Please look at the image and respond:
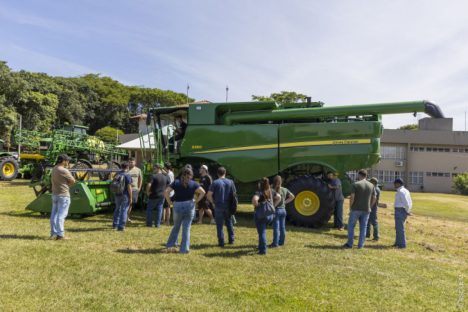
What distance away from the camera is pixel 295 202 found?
413 inches

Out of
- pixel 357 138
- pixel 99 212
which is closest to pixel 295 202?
pixel 357 138

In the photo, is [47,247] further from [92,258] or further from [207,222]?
[207,222]

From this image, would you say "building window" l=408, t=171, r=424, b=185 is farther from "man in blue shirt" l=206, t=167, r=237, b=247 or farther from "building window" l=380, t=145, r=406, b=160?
"man in blue shirt" l=206, t=167, r=237, b=247

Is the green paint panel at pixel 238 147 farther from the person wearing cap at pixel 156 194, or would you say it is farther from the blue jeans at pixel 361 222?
the blue jeans at pixel 361 222

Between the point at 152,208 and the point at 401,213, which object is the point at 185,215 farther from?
the point at 401,213

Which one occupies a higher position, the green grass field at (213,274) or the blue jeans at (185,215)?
the blue jeans at (185,215)

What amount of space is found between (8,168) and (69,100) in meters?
30.6

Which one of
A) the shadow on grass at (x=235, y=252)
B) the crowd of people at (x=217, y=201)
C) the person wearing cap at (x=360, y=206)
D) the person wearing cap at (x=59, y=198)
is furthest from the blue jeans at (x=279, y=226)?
the person wearing cap at (x=59, y=198)

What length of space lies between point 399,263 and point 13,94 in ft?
107

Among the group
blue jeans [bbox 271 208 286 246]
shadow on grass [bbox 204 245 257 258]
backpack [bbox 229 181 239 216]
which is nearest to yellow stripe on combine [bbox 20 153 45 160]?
backpack [bbox 229 181 239 216]

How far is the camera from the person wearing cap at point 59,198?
7.79m

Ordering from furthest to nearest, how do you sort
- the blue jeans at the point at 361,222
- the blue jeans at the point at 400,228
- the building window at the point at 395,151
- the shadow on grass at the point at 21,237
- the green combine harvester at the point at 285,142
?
the building window at the point at 395,151, the green combine harvester at the point at 285,142, the blue jeans at the point at 400,228, the blue jeans at the point at 361,222, the shadow on grass at the point at 21,237

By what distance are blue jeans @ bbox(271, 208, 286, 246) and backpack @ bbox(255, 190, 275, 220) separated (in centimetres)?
57

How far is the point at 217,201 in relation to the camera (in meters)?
7.78
